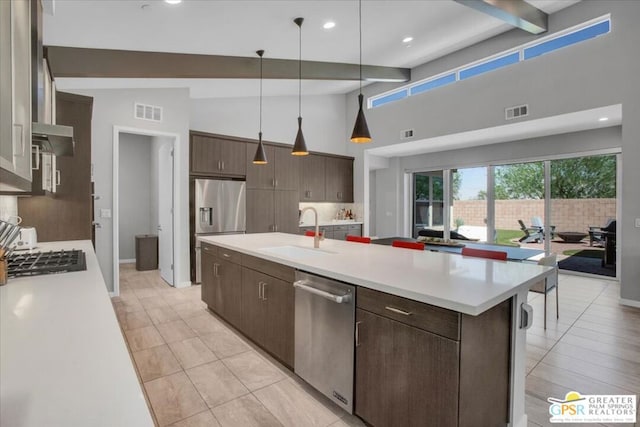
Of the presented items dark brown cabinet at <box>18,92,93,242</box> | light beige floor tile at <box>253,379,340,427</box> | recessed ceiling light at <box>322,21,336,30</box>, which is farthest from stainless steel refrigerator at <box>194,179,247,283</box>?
light beige floor tile at <box>253,379,340,427</box>

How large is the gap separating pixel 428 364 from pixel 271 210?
4755 mm

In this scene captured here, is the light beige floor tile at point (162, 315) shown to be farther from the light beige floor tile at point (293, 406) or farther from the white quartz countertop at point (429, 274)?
the light beige floor tile at point (293, 406)

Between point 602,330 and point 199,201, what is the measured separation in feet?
17.7

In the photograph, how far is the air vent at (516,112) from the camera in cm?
486

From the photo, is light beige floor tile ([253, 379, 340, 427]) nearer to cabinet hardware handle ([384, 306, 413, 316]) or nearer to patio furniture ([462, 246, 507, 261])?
cabinet hardware handle ([384, 306, 413, 316])

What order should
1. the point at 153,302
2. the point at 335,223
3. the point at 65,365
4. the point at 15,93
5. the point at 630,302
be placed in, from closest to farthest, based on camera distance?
the point at 65,365 < the point at 15,93 < the point at 630,302 < the point at 153,302 < the point at 335,223

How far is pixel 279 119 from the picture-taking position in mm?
6535

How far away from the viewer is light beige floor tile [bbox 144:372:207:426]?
1994 millimetres

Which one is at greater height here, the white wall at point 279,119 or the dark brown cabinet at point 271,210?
the white wall at point 279,119

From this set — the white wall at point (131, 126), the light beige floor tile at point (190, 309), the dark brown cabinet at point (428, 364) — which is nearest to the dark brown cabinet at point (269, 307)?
the dark brown cabinet at point (428, 364)

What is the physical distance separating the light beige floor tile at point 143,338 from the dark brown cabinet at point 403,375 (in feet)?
7.12

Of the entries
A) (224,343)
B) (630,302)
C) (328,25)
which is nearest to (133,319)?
(224,343)

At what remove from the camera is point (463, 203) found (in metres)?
7.41

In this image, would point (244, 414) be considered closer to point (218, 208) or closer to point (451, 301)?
point (451, 301)
